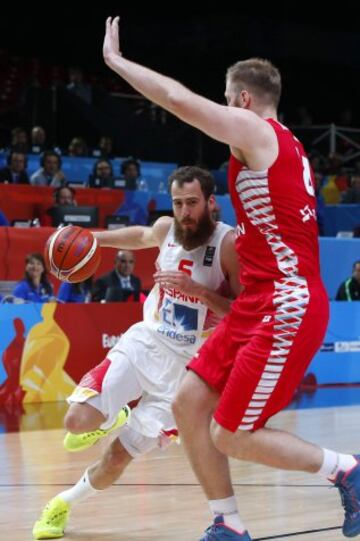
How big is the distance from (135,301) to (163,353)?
19.8ft

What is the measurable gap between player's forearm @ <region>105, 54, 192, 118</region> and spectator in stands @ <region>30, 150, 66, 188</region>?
9.87 meters

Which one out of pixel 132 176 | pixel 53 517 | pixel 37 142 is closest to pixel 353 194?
pixel 132 176

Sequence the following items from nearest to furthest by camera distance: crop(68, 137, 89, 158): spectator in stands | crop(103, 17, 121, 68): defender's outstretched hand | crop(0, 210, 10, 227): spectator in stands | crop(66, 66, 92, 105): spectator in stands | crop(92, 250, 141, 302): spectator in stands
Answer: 1. crop(103, 17, 121, 68): defender's outstretched hand
2. crop(92, 250, 141, 302): spectator in stands
3. crop(0, 210, 10, 227): spectator in stands
4. crop(68, 137, 89, 158): spectator in stands
5. crop(66, 66, 92, 105): spectator in stands

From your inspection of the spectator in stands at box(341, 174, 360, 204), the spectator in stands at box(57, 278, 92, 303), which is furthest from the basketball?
the spectator in stands at box(341, 174, 360, 204)

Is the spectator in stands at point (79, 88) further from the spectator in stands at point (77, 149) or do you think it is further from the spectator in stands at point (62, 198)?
the spectator in stands at point (62, 198)

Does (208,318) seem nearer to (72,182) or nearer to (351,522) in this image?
(351,522)

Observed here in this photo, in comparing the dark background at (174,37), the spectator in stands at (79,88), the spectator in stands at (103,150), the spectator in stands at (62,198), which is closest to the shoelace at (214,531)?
the spectator in stands at (62,198)

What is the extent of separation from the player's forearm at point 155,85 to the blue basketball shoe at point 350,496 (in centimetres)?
157

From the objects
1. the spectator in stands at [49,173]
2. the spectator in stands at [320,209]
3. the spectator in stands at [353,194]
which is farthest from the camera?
the spectator in stands at [353,194]

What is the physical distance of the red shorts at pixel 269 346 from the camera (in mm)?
3992

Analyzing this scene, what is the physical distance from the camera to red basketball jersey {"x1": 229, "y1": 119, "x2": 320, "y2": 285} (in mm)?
4004

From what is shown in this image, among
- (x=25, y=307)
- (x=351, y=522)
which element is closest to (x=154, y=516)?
(x=351, y=522)

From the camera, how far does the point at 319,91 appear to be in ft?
87.2

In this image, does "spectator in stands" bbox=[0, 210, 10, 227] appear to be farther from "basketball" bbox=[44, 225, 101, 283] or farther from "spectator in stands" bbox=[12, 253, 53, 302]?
"basketball" bbox=[44, 225, 101, 283]
